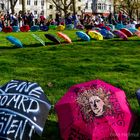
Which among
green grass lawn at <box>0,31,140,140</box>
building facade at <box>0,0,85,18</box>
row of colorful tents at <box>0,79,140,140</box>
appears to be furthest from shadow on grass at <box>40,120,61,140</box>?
building facade at <box>0,0,85,18</box>

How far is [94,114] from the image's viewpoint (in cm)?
646

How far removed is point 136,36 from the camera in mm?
20922

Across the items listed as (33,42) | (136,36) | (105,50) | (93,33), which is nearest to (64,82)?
(105,50)

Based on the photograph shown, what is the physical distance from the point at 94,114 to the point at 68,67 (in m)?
5.43

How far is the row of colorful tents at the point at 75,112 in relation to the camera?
614cm

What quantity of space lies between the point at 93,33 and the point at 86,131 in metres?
13.6

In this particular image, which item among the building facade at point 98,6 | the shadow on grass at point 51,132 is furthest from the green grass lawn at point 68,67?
the building facade at point 98,6

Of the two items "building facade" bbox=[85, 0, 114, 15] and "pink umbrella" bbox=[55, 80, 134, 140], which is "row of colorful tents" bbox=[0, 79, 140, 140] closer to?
"pink umbrella" bbox=[55, 80, 134, 140]

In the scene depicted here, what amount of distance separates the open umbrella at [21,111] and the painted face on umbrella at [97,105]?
2.21 feet

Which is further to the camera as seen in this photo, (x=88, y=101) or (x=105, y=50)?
(x=105, y=50)

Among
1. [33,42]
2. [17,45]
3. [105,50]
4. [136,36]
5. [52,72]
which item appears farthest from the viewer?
[136,36]

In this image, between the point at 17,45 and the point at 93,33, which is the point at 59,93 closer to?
the point at 17,45

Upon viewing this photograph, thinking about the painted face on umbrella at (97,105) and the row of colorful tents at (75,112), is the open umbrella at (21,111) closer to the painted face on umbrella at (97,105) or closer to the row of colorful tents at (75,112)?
the row of colorful tents at (75,112)

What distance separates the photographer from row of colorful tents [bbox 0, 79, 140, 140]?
614cm
